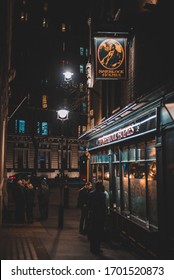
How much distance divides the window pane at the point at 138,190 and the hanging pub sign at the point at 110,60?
3301mm

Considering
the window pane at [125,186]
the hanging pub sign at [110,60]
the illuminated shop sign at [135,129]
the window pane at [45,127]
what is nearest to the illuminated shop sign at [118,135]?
the illuminated shop sign at [135,129]

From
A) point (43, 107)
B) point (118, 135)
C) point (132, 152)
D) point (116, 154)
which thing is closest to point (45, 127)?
point (43, 107)

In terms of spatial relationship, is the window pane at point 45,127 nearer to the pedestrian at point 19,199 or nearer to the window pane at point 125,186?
the pedestrian at point 19,199

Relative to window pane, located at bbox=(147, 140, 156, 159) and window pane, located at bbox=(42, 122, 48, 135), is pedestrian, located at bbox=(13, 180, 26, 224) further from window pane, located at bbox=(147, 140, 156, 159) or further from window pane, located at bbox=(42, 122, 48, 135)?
window pane, located at bbox=(42, 122, 48, 135)

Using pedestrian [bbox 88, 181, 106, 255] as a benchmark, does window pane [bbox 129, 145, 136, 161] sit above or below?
above

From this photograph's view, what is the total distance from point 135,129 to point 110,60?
8.94ft

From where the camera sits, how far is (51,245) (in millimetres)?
10492

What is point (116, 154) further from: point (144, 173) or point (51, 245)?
point (51, 245)

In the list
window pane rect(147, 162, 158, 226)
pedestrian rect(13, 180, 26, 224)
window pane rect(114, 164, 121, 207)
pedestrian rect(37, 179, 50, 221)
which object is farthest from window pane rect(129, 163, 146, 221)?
pedestrian rect(37, 179, 50, 221)

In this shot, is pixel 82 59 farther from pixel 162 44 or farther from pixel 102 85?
pixel 162 44

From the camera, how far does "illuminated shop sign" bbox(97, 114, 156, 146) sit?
9477 millimetres

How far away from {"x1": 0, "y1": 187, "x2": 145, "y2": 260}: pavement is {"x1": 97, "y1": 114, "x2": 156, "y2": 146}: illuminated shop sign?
3.74 m

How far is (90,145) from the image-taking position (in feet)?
66.5

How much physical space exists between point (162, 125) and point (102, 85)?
31.5 ft
